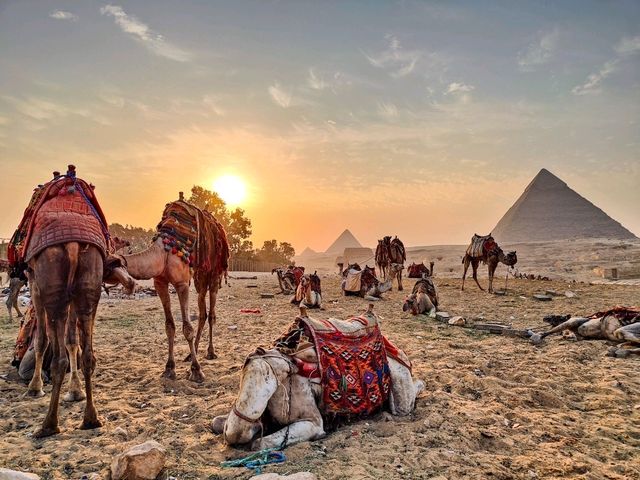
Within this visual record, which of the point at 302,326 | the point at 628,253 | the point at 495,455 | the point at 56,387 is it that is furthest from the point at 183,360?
the point at 628,253

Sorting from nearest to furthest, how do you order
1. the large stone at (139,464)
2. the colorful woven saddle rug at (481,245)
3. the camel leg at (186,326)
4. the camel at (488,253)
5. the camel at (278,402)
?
the large stone at (139,464)
the camel at (278,402)
the camel leg at (186,326)
the camel at (488,253)
the colorful woven saddle rug at (481,245)

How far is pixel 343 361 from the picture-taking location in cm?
405

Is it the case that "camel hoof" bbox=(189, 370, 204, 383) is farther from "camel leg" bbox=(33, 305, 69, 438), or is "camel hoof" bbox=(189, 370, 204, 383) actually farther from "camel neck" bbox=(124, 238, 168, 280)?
"camel leg" bbox=(33, 305, 69, 438)

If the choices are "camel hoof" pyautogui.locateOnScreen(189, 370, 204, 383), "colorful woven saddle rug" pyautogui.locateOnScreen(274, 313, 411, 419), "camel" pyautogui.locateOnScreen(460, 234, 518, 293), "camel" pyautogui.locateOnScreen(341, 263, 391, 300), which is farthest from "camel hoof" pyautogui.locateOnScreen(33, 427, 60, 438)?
"camel" pyautogui.locateOnScreen(460, 234, 518, 293)

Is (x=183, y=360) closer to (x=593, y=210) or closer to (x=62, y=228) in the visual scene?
(x=62, y=228)

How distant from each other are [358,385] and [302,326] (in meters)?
0.83

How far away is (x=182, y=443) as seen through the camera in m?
3.61

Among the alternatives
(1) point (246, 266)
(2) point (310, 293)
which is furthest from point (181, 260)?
(1) point (246, 266)

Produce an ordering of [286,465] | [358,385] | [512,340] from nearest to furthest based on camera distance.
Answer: [286,465] < [358,385] < [512,340]

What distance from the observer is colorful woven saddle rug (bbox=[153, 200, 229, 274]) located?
5.84 metres

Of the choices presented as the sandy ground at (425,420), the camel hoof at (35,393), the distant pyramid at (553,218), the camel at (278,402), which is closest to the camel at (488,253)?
the sandy ground at (425,420)

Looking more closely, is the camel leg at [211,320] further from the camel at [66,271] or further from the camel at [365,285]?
the camel at [365,285]

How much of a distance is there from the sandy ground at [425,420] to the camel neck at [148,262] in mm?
1477

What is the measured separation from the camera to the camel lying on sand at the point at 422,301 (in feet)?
38.8
